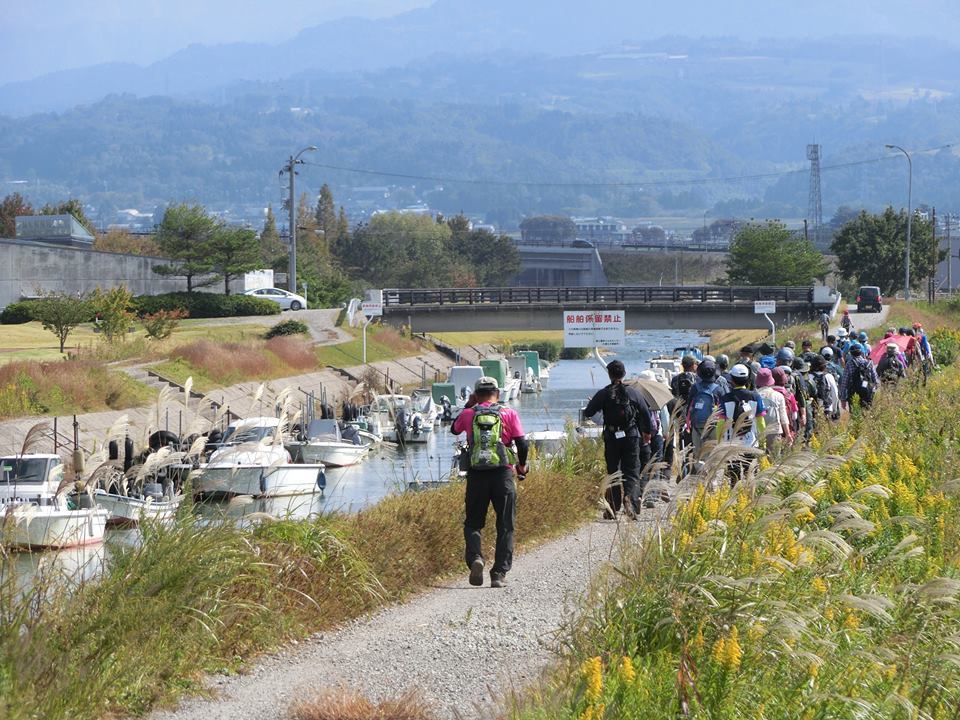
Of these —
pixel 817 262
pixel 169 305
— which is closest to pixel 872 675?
pixel 169 305

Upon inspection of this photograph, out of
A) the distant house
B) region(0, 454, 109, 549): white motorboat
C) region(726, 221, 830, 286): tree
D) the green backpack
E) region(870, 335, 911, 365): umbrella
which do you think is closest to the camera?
the green backpack

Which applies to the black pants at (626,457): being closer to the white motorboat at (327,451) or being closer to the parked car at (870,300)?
the white motorboat at (327,451)

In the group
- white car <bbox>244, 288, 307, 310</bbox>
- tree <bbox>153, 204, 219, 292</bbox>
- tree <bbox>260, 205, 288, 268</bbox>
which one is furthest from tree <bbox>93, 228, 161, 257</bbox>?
tree <bbox>153, 204, 219, 292</bbox>

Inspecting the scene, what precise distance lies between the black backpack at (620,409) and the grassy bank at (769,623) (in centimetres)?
405

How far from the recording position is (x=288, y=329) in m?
68.8

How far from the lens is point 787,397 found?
17.6 m

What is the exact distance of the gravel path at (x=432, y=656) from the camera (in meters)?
8.62

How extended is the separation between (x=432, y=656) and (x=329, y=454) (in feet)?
115

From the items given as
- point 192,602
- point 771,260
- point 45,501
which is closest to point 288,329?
point 45,501

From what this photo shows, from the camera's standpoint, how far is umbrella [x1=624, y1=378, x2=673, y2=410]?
56.5 feet

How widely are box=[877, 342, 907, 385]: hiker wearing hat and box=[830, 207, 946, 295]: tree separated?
80294mm

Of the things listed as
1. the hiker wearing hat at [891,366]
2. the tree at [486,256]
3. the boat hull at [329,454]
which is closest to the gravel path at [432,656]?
the hiker wearing hat at [891,366]

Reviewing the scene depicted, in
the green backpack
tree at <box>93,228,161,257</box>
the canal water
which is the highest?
tree at <box>93,228,161,257</box>

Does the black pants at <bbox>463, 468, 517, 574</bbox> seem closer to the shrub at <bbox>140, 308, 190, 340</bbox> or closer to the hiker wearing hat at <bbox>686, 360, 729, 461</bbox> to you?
the hiker wearing hat at <bbox>686, 360, 729, 461</bbox>
